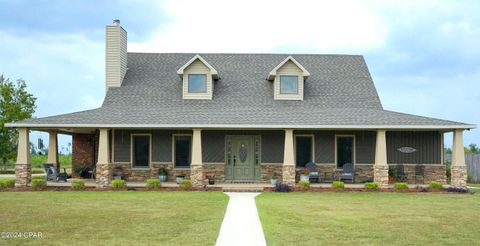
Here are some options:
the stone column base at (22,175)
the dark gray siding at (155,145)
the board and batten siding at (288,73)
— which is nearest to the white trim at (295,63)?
the board and batten siding at (288,73)

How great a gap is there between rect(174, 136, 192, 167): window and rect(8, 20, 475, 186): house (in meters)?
0.05

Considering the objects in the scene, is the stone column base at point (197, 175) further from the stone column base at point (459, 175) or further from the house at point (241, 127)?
the stone column base at point (459, 175)

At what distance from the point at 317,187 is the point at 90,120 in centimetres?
962

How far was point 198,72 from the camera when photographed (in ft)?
89.0

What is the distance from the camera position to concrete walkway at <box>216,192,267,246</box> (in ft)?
35.1

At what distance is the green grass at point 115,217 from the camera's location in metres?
11.1

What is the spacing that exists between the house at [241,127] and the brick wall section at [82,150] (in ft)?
0.17

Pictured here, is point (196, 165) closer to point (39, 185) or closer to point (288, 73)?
point (39, 185)

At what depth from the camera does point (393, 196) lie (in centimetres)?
2095

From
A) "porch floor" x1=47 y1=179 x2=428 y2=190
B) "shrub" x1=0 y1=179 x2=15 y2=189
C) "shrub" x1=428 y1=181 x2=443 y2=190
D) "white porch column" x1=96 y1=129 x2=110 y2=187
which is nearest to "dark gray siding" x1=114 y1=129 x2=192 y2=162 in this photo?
"porch floor" x1=47 y1=179 x2=428 y2=190

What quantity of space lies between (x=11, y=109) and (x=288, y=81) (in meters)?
20.3

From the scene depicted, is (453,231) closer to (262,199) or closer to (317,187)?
(262,199)

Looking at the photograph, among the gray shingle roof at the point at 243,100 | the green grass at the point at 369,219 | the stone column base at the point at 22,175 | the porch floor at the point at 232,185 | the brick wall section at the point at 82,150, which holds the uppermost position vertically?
the gray shingle roof at the point at 243,100

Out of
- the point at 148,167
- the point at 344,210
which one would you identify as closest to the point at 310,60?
the point at 148,167
